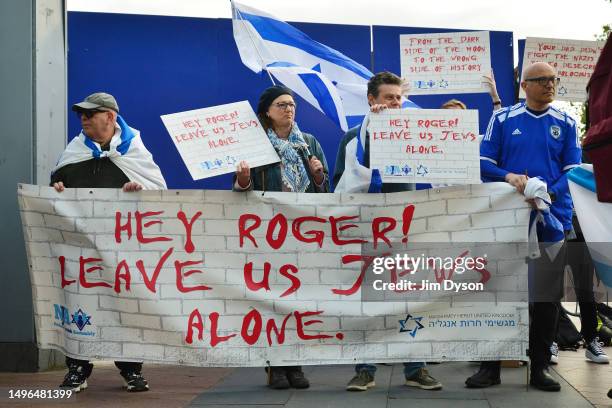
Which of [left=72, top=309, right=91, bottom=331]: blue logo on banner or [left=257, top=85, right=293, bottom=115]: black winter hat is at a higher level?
[left=257, top=85, right=293, bottom=115]: black winter hat

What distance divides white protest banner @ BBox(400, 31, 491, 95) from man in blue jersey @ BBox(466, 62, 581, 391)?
190 cm

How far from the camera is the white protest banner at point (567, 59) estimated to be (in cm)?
785

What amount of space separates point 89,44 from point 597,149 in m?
5.00

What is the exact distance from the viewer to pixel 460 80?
7.79m

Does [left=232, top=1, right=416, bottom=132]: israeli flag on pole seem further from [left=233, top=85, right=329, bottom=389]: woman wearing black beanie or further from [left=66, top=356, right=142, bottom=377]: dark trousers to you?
[left=66, top=356, right=142, bottom=377]: dark trousers

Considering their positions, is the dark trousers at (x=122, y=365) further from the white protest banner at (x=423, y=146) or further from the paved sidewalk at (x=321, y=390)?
the white protest banner at (x=423, y=146)

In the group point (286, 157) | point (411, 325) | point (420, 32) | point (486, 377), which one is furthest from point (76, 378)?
point (420, 32)

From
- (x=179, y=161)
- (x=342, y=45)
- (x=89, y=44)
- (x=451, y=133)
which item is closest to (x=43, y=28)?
(x=89, y=44)

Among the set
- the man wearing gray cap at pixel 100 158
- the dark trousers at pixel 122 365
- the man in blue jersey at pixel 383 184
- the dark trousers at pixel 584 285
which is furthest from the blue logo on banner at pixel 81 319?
the dark trousers at pixel 584 285

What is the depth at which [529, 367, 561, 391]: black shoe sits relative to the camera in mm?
5453

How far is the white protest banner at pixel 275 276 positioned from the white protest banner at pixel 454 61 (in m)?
2.53

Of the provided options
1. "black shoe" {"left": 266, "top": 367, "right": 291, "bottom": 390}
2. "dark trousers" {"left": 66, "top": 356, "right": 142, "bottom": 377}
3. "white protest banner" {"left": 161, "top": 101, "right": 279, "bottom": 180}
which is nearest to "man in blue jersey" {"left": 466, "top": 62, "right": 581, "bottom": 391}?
"black shoe" {"left": 266, "top": 367, "right": 291, "bottom": 390}

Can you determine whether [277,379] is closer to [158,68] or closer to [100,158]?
[100,158]

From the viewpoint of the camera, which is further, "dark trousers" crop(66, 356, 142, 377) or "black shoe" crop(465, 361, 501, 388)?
"dark trousers" crop(66, 356, 142, 377)
